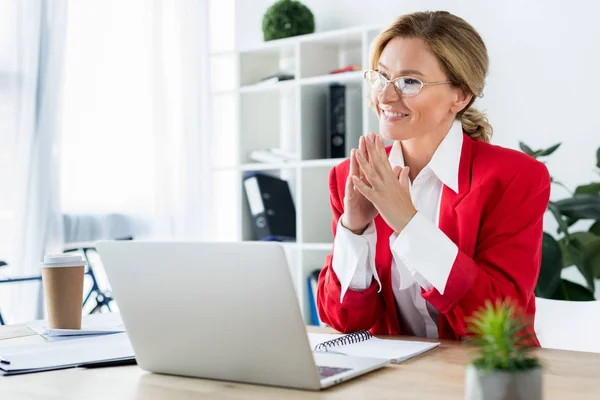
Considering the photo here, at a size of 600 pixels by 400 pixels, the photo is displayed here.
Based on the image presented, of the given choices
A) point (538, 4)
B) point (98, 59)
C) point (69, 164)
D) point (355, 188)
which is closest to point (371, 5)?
point (538, 4)

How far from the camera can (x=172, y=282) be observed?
1.00 m

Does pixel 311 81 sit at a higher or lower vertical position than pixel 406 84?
higher

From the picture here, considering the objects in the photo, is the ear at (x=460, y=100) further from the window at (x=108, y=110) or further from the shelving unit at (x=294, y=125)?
the window at (x=108, y=110)

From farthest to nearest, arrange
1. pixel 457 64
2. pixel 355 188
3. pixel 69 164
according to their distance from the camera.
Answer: pixel 69 164 < pixel 457 64 < pixel 355 188

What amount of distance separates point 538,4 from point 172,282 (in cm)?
242

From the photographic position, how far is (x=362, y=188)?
4.77ft

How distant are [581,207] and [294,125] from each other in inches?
62.6

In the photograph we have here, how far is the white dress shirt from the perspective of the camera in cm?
139

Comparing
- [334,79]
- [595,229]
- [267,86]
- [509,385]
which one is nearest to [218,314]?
[509,385]

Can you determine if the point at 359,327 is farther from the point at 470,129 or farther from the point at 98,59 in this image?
the point at 98,59

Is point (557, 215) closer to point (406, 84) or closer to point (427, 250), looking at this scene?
point (406, 84)

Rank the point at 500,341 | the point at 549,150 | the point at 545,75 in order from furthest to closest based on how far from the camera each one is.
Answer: the point at 545,75, the point at 549,150, the point at 500,341

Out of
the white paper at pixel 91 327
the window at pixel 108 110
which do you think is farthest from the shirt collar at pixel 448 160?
the window at pixel 108 110

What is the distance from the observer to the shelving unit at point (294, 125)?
335 cm
